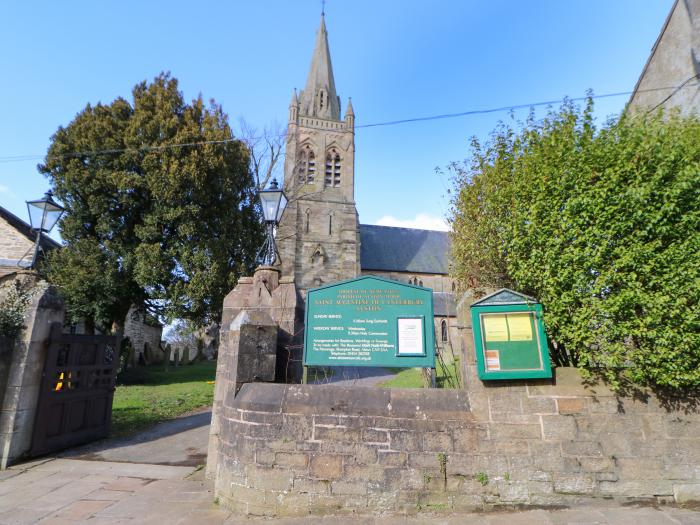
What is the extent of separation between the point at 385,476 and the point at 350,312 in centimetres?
190

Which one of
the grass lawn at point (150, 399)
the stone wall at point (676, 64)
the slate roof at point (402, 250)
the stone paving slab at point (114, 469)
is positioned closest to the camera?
the stone paving slab at point (114, 469)

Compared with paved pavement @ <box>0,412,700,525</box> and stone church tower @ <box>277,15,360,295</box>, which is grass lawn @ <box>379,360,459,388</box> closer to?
paved pavement @ <box>0,412,700,525</box>

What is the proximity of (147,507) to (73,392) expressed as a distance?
158 inches

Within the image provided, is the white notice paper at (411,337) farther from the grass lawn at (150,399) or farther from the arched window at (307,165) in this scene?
the arched window at (307,165)

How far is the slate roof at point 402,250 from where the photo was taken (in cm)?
3997

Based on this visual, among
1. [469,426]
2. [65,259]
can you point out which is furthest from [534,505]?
[65,259]

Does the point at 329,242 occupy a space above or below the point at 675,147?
above

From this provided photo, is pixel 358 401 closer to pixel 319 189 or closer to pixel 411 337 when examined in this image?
pixel 411 337

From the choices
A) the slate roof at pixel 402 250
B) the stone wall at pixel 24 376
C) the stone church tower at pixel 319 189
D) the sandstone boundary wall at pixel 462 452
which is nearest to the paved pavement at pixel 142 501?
the sandstone boundary wall at pixel 462 452

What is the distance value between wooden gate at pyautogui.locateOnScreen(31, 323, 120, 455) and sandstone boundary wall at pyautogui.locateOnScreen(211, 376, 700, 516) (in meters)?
4.50

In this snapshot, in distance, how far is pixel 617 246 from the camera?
4.14m

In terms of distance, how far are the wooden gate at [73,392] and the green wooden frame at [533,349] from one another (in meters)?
7.24

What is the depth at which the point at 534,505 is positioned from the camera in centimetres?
388

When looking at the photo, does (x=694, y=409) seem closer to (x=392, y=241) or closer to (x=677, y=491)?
(x=677, y=491)
